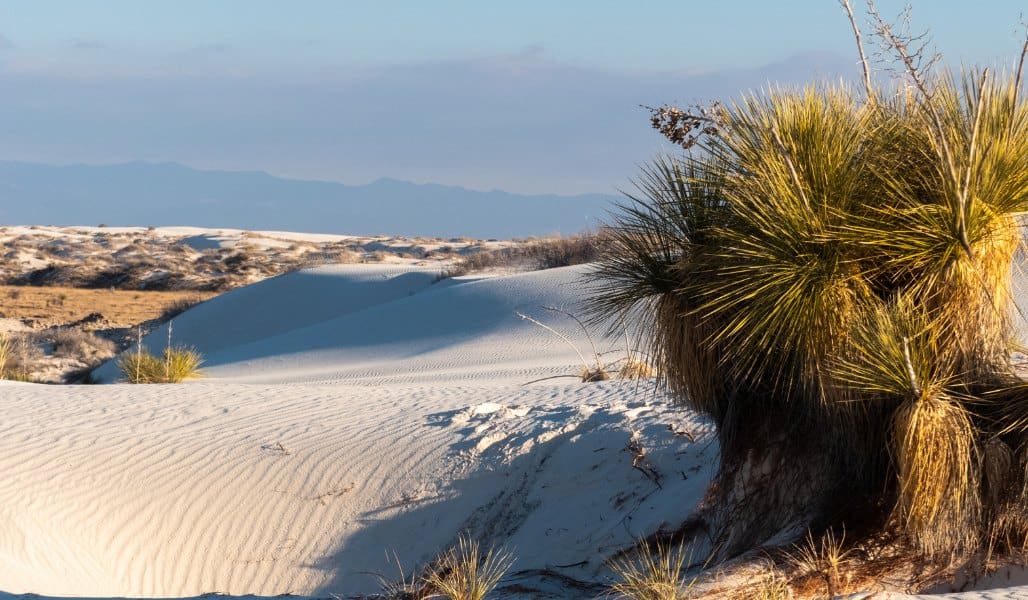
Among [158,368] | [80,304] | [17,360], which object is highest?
[80,304]

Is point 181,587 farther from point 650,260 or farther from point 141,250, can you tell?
point 141,250

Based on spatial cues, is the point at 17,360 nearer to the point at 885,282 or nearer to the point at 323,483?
the point at 323,483

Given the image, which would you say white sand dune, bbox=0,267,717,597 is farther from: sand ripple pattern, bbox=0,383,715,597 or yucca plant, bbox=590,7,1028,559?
yucca plant, bbox=590,7,1028,559

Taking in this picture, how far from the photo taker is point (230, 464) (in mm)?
9234

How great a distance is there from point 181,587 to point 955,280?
5.91m

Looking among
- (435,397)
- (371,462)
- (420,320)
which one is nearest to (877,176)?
(371,462)

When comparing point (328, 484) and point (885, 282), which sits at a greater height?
point (885, 282)

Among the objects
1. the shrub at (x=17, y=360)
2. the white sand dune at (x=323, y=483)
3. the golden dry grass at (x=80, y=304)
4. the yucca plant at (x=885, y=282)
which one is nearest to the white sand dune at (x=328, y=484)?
the white sand dune at (x=323, y=483)

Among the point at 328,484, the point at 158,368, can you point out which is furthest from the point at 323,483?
the point at 158,368

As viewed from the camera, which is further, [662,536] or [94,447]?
[94,447]

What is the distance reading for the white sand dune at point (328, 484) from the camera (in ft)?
24.4

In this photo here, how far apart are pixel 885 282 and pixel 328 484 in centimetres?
525

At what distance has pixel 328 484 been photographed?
8.76 m

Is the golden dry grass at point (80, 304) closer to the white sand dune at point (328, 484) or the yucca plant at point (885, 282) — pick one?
the white sand dune at point (328, 484)
